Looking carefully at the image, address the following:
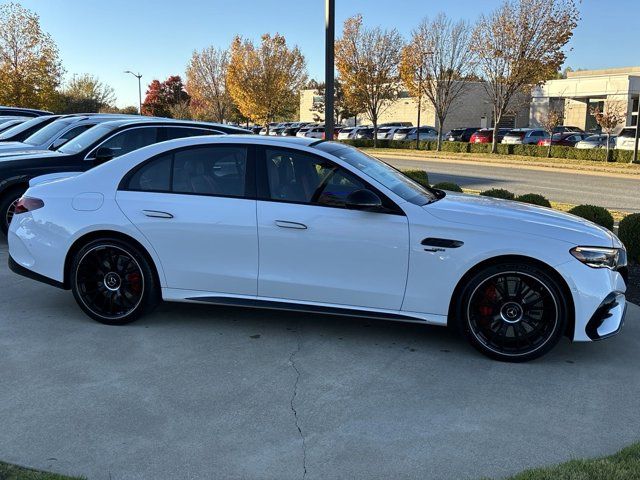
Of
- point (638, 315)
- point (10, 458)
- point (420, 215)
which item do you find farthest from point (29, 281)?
point (638, 315)

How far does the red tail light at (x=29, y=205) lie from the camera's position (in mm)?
5426

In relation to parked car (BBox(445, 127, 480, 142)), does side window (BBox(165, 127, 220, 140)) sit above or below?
below

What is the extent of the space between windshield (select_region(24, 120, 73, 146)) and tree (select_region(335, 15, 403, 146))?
31987 millimetres

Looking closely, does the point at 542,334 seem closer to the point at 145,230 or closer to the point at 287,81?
the point at 145,230

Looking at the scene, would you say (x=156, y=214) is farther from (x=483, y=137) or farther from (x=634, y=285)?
(x=483, y=137)

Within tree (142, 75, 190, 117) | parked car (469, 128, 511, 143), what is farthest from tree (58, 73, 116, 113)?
parked car (469, 128, 511, 143)

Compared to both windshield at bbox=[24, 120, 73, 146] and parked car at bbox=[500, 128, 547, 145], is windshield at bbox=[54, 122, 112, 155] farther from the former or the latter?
parked car at bbox=[500, 128, 547, 145]

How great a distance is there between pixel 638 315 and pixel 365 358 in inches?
110

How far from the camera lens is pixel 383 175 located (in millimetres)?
5266

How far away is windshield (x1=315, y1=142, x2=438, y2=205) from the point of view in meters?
5.01

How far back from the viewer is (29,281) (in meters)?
6.68

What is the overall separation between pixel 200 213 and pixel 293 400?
1799mm

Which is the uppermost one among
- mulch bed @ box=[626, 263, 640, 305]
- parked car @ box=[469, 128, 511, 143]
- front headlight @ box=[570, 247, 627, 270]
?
parked car @ box=[469, 128, 511, 143]

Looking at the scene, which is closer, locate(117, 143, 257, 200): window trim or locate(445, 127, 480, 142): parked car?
locate(117, 143, 257, 200): window trim
